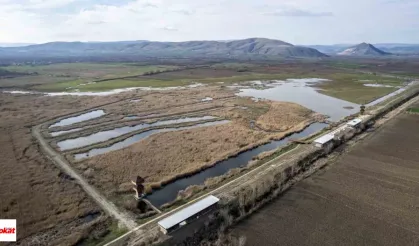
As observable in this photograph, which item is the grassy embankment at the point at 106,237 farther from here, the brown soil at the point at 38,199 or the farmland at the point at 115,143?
the brown soil at the point at 38,199

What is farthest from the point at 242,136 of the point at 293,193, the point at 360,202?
the point at 360,202

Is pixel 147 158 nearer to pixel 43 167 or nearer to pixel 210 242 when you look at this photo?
pixel 43 167

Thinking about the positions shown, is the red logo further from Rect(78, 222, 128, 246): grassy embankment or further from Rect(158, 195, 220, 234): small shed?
Rect(158, 195, 220, 234): small shed

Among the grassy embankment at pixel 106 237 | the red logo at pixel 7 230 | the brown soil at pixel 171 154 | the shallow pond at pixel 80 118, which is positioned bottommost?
the grassy embankment at pixel 106 237

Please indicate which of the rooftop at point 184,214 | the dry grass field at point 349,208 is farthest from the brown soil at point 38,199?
the dry grass field at point 349,208

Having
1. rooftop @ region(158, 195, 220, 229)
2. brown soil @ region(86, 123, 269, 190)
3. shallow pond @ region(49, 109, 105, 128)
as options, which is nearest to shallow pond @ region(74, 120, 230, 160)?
brown soil @ region(86, 123, 269, 190)

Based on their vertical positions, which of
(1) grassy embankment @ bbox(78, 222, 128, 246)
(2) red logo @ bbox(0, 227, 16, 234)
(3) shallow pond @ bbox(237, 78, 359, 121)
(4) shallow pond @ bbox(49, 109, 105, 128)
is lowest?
(1) grassy embankment @ bbox(78, 222, 128, 246)
